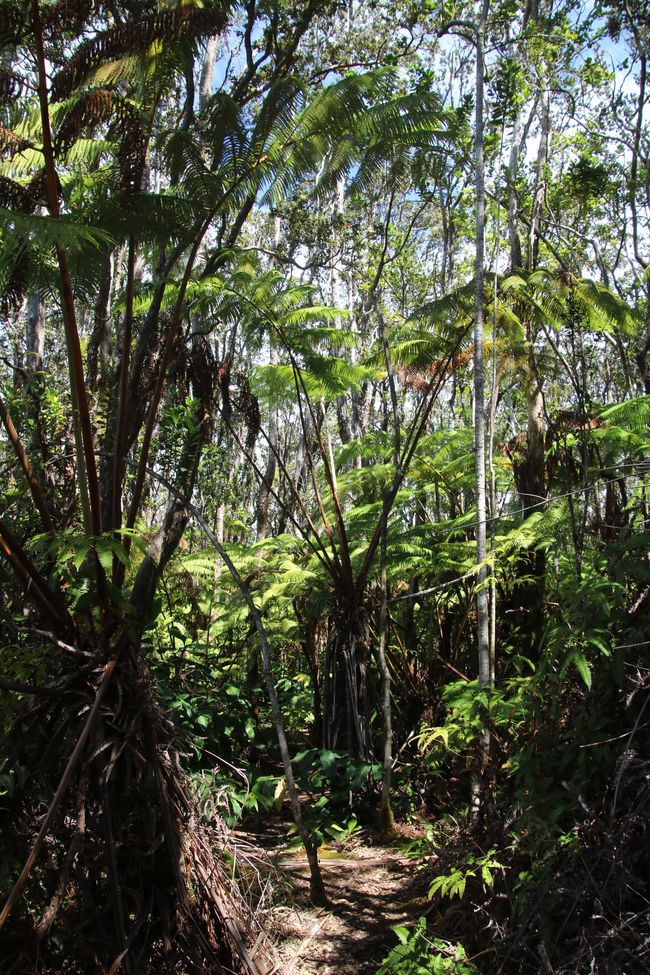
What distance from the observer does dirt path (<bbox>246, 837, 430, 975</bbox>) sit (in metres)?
3.71

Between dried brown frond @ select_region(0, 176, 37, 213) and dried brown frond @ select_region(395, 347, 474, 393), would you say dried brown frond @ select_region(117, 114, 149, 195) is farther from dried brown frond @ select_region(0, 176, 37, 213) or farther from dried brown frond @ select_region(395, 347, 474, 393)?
dried brown frond @ select_region(395, 347, 474, 393)

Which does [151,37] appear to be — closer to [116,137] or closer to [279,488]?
[116,137]

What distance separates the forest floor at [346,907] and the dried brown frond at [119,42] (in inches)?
161

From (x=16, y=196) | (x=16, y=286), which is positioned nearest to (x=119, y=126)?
(x=16, y=196)

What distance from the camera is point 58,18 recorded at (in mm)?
3369

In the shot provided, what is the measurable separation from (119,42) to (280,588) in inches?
162

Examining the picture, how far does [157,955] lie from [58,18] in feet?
14.4

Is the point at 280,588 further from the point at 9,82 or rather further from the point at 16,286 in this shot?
the point at 9,82

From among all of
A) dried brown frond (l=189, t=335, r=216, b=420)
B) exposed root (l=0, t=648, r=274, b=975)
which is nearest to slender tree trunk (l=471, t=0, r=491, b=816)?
exposed root (l=0, t=648, r=274, b=975)

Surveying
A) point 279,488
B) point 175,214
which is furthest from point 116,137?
point 279,488

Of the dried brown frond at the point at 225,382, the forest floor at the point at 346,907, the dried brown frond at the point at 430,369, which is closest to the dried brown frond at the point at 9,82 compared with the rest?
A: the dried brown frond at the point at 225,382

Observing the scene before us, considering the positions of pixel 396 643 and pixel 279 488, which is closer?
pixel 396 643

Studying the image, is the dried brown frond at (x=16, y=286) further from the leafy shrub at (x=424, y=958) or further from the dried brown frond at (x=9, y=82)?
the leafy shrub at (x=424, y=958)

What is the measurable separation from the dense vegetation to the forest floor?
179 mm
